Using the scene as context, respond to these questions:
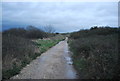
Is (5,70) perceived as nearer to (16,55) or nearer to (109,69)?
(16,55)

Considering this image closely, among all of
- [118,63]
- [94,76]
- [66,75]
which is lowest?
[66,75]

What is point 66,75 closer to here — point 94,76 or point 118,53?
point 94,76

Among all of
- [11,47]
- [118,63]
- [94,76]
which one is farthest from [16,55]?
[118,63]

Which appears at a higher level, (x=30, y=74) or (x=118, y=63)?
(x=118, y=63)

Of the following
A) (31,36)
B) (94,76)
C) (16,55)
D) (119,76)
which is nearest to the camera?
(119,76)

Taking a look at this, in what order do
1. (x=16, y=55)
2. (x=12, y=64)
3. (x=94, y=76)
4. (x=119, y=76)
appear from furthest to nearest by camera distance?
1. (x=16, y=55)
2. (x=12, y=64)
3. (x=94, y=76)
4. (x=119, y=76)

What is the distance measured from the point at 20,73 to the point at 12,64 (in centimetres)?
100

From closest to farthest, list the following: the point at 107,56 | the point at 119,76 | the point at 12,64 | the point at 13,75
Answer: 1. the point at 119,76
2. the point at 107,56
3. the point at 13,75
4. the point at 12,64

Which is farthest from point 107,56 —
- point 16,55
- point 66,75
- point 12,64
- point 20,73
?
point 16,55

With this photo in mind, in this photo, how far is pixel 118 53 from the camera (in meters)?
6.41

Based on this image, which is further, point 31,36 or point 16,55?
point 31,36

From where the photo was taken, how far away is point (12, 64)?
898 centimetres

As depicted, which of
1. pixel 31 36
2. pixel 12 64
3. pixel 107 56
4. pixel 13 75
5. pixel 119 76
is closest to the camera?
pixel 119 76

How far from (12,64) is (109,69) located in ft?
18.4
